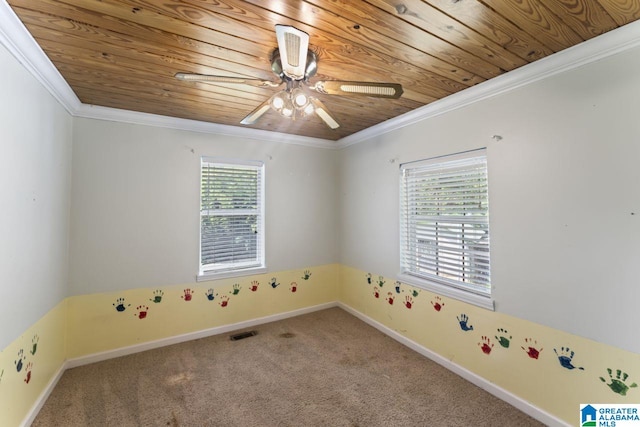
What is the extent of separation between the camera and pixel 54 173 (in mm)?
2145

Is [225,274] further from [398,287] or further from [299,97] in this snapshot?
[299,97]

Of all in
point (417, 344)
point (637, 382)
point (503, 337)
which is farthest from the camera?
point (417, 344)

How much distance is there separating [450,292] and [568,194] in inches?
45.2

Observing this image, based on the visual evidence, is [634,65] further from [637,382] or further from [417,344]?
[417,344]

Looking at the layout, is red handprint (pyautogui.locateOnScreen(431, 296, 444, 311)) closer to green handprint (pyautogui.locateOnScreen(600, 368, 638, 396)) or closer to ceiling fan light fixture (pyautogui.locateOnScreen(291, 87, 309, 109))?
green handprint (pyautogui.locateOnScreen(600, 368, 638, 396))

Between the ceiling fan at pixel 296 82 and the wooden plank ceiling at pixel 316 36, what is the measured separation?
0.64 feet

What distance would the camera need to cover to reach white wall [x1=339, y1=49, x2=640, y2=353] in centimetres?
152

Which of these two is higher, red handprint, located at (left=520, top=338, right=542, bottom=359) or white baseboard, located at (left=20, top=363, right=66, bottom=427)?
red handprint, located at (left=520, top=338, right=542, bottom=359)

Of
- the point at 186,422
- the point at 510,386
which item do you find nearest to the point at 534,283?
the point at 510,386

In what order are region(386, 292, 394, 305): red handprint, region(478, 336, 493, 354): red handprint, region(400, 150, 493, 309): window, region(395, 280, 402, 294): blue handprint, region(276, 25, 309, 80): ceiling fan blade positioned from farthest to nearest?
region(386, 292, 394, 305): red handprint
region(395, 280, 402, 294): blue handprint
region(400, 150, 493, 309): window
region(478, 336, 493, 354): red handprint
region(276, 25, 309, 80): ceiling fan blade

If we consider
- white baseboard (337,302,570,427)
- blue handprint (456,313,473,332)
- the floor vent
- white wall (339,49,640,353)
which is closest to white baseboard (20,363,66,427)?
the floor vent

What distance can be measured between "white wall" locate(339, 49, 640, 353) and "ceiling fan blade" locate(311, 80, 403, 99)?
112 cm

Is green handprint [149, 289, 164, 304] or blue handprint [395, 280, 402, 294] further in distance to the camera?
blue handprint [395, 280, 402, 294]

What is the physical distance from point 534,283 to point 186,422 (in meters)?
2.54
